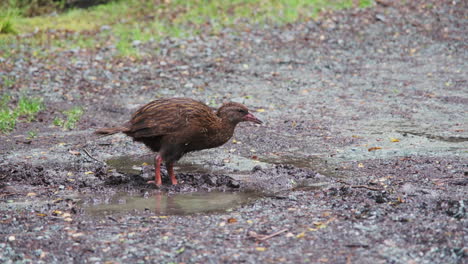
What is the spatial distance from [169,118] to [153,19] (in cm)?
1111

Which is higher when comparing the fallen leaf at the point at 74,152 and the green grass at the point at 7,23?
the green grass at the point at 7,23

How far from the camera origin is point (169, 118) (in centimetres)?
737

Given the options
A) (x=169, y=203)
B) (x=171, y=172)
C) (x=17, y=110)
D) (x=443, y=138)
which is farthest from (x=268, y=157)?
(x=17, y=110)

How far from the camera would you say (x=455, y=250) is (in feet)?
16.3

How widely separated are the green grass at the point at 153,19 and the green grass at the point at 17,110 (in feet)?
12.0

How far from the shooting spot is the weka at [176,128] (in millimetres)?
7375

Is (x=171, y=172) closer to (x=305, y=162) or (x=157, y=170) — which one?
(x=157, y=170)

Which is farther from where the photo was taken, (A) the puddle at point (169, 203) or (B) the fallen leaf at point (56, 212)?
(A) the puddle at point (169, 203)

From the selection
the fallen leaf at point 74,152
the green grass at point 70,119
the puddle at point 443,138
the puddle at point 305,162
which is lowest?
the green grass at point 70,119

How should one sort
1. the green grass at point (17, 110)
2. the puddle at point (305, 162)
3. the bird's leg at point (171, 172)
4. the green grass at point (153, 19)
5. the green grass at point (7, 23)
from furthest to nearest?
the green grass at point (7, 23)
the green grass at point (153, 19)
the green grass at point (17, 110)
the puddle at point (305, 162)
the bird's leg at point (171, 172)

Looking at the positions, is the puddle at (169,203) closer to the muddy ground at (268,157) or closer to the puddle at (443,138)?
the muddy ground at (268,157)

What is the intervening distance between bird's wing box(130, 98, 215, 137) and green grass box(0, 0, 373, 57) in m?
7.92

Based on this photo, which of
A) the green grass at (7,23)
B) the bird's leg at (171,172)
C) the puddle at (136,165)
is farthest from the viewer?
the green grass at (7,23)

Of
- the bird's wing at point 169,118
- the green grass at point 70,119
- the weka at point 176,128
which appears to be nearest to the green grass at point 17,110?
the green grass at point 70,119
